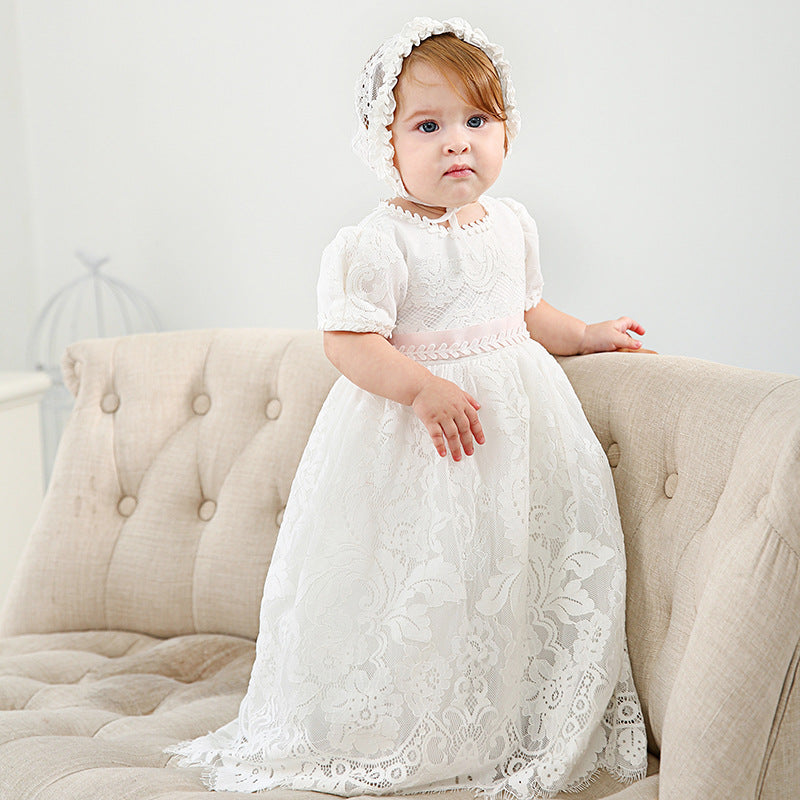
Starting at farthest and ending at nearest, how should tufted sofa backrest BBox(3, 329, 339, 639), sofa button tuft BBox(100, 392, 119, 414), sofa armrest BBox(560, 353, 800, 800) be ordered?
sofa button tuft BBox(100, 392, 119, 414), tufted sofa backrest BBox(3, 329, 339, 639), sofa armrest BBox(560, 353, 800, 800)

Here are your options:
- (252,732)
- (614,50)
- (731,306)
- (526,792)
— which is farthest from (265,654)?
(614,50)

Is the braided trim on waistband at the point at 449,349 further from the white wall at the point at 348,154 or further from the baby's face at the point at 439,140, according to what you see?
the white wall at the point at 348,154

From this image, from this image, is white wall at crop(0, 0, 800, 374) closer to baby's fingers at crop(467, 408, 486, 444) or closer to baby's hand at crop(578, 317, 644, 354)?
baby's hand at crop(578, 317, 644, 354)

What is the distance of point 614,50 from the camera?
1.79 m

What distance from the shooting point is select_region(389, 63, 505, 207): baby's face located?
43.6 inches

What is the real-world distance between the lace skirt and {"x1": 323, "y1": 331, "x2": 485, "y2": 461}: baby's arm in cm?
5

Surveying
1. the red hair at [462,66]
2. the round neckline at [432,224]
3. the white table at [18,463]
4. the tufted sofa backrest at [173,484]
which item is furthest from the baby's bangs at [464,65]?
the white table at [18,463]

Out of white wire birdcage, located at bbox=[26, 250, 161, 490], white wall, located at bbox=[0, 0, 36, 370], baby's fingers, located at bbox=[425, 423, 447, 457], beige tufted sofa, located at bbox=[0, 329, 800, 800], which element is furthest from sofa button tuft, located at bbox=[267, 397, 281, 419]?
white wall, located at bbox=[0, 0, 36, 370]

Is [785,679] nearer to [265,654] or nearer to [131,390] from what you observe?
[265,654]

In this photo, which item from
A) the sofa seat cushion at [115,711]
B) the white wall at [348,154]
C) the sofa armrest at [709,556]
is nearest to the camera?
the sofa armrest at [709,556]

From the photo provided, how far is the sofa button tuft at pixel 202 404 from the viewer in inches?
61.3

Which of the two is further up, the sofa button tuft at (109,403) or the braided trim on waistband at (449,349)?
the braided trim on waistband at (449,349)

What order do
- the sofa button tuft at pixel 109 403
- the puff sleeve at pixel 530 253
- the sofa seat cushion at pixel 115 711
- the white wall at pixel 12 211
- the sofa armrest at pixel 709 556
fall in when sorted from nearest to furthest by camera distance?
the sofa armrest at pixel 709 556 < the sofa seat cushion at pixel 115 711 < the puff sleeve at pixel 530 253 < the sofa button tuft at pixel 109 403 < the white wall at pixel 12 211

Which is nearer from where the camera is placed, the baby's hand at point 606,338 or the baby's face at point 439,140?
the baby's face at point 439,140
